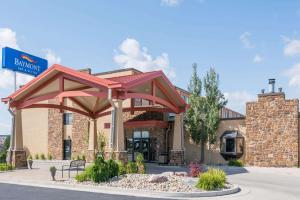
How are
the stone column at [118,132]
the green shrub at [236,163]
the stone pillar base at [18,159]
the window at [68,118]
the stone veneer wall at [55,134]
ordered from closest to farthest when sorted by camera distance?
the stone column at [118,132] < the stone pillar base at [18,159] < the green shrub at [236,163] < the window at [68,118] < the stone veneer wall at [55,134]

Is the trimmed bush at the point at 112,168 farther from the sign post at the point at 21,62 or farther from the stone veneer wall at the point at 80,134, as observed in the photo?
the stone veneer wall at the point at 80,134

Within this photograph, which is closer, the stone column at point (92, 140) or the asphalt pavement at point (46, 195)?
the asphalt pavement at point (46, 195)

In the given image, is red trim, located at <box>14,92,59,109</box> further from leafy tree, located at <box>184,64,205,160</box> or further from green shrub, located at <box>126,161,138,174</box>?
leafy tree, located at <box>184,64,205,160</box>

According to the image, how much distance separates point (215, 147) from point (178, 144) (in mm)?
3632

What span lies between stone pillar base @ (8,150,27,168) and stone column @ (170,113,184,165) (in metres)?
10.7

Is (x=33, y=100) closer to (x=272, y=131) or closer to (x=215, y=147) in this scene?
(x=215, y=147)

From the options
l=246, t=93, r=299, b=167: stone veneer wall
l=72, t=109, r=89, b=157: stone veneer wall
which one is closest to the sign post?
l=72, t=109, r=89, b=157: stone veneer wall

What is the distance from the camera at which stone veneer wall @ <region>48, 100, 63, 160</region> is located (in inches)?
1499

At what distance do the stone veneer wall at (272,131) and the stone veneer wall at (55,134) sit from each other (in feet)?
63.8

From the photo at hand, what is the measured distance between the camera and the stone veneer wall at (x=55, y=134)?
38062 mm

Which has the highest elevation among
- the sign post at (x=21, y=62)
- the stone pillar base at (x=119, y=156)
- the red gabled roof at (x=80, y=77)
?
the sign post at (x=21, y=62)

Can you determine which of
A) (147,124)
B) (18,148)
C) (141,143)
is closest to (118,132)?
(18,148)

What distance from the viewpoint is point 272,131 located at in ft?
88.3

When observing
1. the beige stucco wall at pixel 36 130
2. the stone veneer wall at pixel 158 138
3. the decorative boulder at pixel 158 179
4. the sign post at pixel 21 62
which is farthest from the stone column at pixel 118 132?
the beige stucco wall at pixel 36 130
